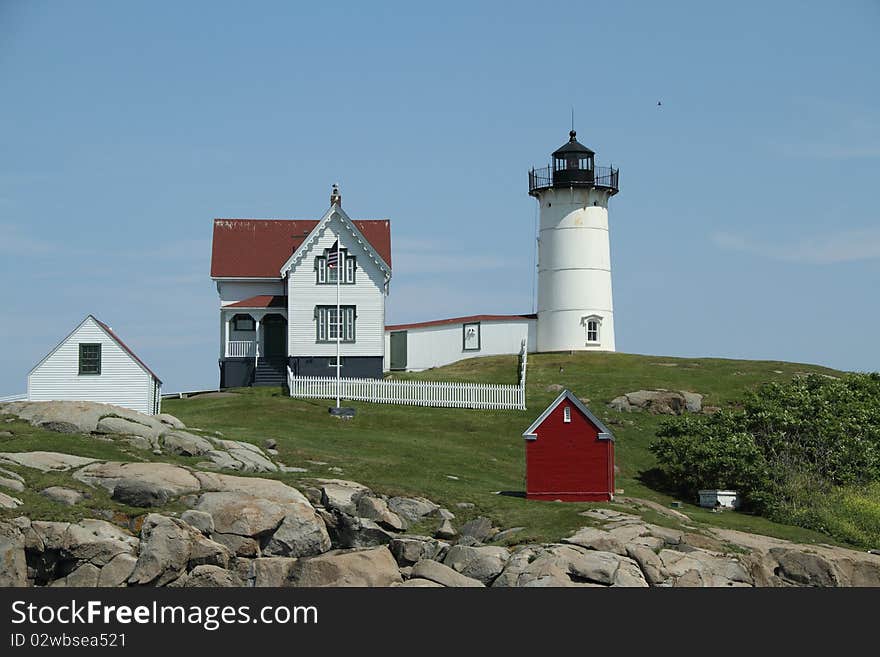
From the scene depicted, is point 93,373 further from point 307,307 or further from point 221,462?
point 307,307

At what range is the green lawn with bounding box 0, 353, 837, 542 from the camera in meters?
37.7

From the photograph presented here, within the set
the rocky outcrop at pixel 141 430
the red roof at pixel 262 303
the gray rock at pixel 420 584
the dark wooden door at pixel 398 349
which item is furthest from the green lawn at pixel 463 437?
the red roof at pixel 262 303

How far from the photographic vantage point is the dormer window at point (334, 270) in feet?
205

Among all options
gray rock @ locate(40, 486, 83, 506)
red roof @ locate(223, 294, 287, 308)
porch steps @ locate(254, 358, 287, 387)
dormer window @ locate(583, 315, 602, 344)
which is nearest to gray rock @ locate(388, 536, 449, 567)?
gray rock @ locate(40, 486, 83, 506)

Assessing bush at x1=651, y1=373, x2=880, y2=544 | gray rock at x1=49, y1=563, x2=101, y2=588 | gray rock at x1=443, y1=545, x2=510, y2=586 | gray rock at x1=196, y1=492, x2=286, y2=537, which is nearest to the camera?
gray rock at x1=49, y1=563, x2=101, y2=588

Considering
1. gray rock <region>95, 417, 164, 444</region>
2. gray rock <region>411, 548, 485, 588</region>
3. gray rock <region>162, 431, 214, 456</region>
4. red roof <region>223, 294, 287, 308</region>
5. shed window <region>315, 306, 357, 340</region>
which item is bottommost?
gray rock <region>411, 548, 485, 588</region>

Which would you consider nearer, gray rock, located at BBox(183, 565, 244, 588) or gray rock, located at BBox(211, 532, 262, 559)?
gray rock, located at BBox(183, 565, 244, 588)

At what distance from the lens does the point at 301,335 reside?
6266cm

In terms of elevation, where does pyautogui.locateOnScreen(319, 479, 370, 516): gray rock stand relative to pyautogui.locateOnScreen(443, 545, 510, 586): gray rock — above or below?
above

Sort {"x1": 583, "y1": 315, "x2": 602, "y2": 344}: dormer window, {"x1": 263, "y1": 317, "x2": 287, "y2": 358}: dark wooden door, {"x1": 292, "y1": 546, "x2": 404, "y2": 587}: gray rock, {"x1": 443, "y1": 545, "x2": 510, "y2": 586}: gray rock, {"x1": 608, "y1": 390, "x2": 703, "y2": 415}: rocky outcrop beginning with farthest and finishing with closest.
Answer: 1. {"x1": 583, "y1": 315, "x2": 602, "y2": 344}: dormer window
2. {"x1": 263, "y1": 317, "x2": 287, "y2": 358}: dark wooden door
3. {"x1": 608, "y1": 390, "x2": 703, "y2": 415}: rocky outcrop
4. {"x1": 443, "y1": 545, "x2": 510, "y2": 586}: gray rock
5. {"x1": 292, "y1": 546, "x2": 404, "y2": 587}: gray rock

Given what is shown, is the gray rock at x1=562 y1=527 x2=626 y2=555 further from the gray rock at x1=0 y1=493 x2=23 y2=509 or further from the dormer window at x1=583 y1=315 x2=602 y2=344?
the dormer window at x1=583 y1=315 x2=602 y2=344
